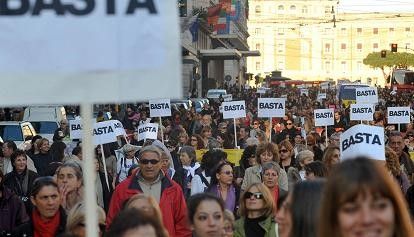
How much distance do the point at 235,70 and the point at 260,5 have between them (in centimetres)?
6075

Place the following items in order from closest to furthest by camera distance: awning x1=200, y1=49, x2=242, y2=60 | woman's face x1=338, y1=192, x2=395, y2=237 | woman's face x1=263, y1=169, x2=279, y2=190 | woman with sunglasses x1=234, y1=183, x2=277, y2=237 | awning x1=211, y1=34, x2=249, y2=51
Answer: woman's face x1=338, y1=192, x2=395, y2=237 < woman with sunglasses x1=234, y1=183, x2=277, y2=237 < woman's face x1=263, y1=169, x2=279, y2=190 < awning x1=200, y1=49, x2=242, y2=60 < awning x1=211, y1=34, x2=249, y2=51

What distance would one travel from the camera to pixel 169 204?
8344 mm

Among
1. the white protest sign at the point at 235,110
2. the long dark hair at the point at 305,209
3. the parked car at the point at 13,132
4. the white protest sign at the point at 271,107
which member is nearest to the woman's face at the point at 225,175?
the long dark hair at the point at 305,209

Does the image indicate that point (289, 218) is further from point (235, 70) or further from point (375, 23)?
point (375, 23)

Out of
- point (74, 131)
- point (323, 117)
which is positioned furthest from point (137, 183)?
point (323, 117)

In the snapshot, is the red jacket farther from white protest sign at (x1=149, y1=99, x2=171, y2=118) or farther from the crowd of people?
white protest sign at (x1=149, y1=99, x2=171, y2=118)

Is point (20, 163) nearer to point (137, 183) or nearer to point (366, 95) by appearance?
point (137, 183)

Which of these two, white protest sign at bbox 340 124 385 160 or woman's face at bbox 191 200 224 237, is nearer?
woman's face at bbox 191 200 224 237

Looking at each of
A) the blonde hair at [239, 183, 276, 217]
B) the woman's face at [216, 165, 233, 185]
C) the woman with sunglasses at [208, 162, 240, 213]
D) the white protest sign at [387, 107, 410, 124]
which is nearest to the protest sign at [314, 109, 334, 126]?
the white protest sign at [387, 107, 410, 124]

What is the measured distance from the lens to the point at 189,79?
191ft

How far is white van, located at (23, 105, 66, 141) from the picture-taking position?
26653mm

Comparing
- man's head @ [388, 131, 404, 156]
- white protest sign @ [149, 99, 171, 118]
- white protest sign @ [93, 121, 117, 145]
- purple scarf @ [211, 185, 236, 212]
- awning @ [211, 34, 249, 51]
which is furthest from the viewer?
awning @ [211, 34, 249, 51]

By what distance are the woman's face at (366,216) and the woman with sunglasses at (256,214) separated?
3.39m

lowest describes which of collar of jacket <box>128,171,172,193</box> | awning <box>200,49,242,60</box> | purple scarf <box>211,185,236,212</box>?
purple scarf <box>211,185,236,212</box>
